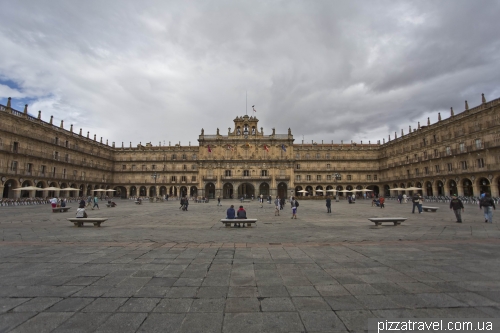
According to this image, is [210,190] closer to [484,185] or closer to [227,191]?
[227,191]

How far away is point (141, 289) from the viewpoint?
3.87 metres

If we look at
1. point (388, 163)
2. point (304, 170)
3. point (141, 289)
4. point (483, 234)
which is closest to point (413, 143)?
point (388, 163)

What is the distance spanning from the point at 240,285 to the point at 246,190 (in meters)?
53.4

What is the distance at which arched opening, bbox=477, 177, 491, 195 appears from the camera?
108 feet

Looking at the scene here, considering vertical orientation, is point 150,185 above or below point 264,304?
above

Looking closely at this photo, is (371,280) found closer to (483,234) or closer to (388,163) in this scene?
(483,234)

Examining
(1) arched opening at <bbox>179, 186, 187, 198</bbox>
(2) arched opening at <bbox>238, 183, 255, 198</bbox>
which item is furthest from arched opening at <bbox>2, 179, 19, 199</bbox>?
(2) arched opening at <bbox>238, 183, 255, 198</bbox>

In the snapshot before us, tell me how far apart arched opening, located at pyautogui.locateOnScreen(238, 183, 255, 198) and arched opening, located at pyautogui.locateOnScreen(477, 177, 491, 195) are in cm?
3570

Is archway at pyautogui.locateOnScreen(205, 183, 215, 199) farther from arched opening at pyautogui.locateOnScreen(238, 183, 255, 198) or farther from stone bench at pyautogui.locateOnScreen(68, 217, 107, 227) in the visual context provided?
stone bench at pyautogui.locateOnScreen(68, 217, 107, 227)

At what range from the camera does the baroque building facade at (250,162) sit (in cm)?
3269

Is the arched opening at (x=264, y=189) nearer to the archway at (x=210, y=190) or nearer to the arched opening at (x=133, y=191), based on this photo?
the archway at (x=210, y=190)

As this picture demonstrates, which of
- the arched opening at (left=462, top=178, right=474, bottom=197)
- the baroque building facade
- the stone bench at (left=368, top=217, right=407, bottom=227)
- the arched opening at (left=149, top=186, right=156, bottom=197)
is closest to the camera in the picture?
the stone bench at (left=368, top=217, right=407, bottom=227)

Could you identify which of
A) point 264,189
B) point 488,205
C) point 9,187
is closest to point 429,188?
point 264,189

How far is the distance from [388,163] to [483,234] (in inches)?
1924
